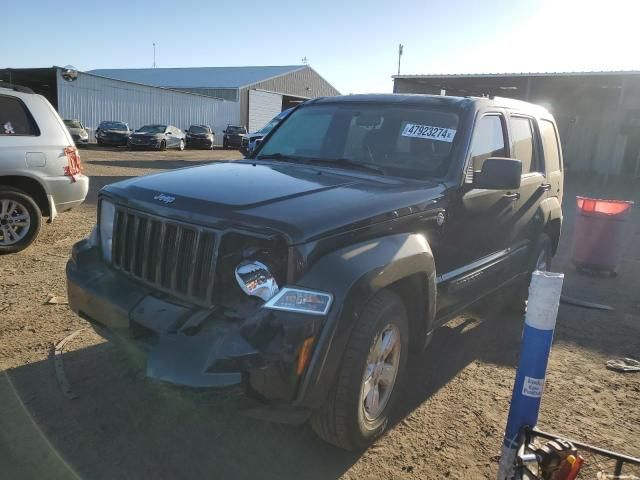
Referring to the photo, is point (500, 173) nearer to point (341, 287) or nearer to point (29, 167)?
point (341, 287)

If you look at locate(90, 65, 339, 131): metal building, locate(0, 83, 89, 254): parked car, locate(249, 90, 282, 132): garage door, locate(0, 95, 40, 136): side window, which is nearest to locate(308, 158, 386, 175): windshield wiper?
locate(0, 83, 89, 254): parked car

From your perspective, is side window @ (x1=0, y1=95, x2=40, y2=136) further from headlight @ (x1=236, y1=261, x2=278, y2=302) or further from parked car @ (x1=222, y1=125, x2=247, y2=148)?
parked car @ (x1=222, y1=125, x2=247, y2=148)

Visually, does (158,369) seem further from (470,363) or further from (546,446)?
(470,363)

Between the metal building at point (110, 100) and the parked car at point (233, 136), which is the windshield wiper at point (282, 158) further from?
the parked car at point (233, 136)

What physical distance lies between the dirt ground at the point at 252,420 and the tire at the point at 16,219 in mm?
1561

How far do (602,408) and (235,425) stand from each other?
246cm

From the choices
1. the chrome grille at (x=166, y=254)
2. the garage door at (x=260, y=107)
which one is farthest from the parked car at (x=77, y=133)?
the chrome grille at (x=166, y=254)

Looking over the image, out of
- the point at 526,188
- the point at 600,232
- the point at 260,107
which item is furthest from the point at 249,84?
the point at 526,188

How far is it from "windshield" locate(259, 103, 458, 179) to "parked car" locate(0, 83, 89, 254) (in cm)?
348

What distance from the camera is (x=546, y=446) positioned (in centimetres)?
217

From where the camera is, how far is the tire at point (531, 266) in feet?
16.6

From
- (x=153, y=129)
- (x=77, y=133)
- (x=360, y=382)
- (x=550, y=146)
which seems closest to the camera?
(x=360, y=382)

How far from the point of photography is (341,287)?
234 centimetres

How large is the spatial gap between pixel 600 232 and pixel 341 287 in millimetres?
5889
